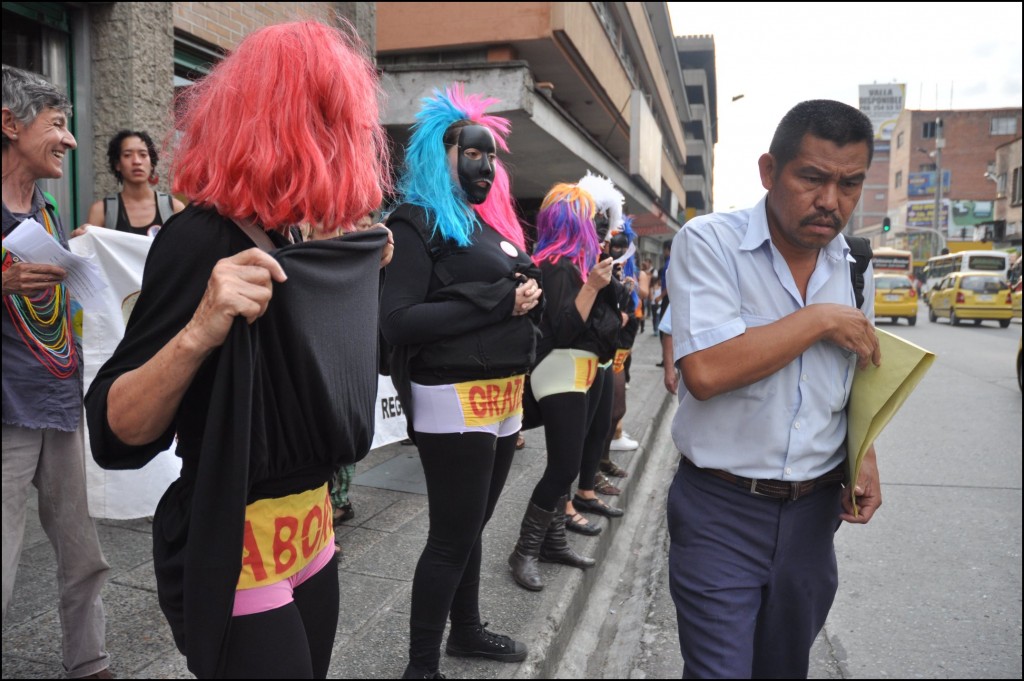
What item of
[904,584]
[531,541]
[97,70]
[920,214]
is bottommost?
[904,584]

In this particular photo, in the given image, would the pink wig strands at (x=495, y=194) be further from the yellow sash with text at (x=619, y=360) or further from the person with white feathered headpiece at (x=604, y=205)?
the yellow sash with text at (x=619, y=360)

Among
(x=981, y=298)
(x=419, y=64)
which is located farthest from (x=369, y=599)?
(x=981, y=298)

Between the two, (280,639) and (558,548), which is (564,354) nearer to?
(558,548)

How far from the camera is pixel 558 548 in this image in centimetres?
397

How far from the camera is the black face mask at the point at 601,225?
4285 millimetres

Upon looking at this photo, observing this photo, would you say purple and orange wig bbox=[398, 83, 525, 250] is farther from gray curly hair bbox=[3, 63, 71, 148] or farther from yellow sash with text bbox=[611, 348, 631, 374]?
yellow sash with text bbox=[611, 348, 631, 374]

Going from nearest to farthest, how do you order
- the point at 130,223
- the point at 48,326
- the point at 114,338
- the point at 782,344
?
the point at 782,344 < the point at 48,326 < the point at 114,338 < the point at 130,223

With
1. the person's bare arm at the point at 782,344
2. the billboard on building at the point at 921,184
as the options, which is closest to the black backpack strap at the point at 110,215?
the person's bare arm at the point at 782,344

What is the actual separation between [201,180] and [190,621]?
0.82 m

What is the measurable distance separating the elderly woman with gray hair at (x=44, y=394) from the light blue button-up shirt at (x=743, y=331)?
196cm

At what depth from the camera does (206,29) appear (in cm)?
629

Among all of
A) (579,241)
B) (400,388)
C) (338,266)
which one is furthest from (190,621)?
(579,241)

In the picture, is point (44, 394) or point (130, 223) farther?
point (130, 223)

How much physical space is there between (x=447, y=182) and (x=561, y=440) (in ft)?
5.05
